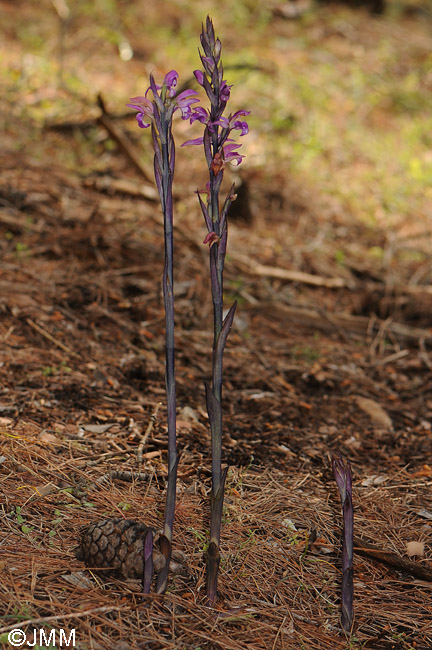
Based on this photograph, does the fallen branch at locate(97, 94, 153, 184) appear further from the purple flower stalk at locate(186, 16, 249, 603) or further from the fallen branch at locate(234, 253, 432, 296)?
the purple flower stalk at locate(186, 16, 249, 603)

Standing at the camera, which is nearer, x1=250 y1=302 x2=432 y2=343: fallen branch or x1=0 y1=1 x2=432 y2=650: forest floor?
x1=0 y1=1 x2=432 y2=650: forest floor

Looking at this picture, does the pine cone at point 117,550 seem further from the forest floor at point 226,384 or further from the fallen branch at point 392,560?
the fallen branch at point 392,560

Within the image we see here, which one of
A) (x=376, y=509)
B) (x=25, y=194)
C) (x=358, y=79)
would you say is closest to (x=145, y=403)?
(x=376, y=509)

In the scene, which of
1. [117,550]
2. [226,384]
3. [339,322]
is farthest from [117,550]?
[339,322]

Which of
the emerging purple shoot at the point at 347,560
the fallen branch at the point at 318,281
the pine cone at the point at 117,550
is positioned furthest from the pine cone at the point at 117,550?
the fallen branch at the point at 318,281

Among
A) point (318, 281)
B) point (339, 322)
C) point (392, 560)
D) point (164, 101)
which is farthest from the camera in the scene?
point (318, 281)

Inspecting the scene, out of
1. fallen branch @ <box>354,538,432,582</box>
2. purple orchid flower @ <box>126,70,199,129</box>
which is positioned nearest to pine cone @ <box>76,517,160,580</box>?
fallen branch @ <box>354,538,432,582</box>

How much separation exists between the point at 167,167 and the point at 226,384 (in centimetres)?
173

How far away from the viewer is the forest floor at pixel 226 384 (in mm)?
1833

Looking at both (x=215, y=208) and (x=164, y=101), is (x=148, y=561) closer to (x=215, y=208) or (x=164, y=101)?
(x=215, y=208)

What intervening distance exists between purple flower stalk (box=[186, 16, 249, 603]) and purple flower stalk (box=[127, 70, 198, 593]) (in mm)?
66

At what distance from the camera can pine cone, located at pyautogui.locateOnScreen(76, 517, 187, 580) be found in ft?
5.89

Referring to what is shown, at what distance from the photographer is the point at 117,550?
1800 millimetres

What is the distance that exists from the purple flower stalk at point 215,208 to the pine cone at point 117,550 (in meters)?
0.20
